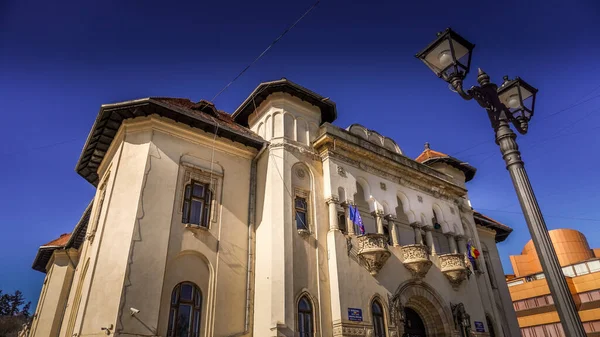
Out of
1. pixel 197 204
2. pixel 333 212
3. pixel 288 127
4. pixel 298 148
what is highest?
pixel 288 127

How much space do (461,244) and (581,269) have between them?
3197 cm

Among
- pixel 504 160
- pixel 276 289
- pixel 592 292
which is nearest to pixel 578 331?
pixel 504 160

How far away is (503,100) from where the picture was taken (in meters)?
6.73

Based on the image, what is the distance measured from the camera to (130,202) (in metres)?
13.4

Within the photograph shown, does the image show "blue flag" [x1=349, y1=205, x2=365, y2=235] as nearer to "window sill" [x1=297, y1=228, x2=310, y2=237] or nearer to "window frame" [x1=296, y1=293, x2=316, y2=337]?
"window sill" [x1=297, y1=228, x2=310, y2=237]

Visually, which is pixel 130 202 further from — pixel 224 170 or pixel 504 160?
pixel 504 160

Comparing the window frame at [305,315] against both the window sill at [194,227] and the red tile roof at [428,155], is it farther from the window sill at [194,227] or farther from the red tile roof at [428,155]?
the red tile roof at [428,155]

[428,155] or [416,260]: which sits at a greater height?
[428,155]

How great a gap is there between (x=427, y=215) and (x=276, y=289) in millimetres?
9591

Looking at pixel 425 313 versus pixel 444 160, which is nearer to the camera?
pixel 425 313

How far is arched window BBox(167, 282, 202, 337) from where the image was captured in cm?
1253

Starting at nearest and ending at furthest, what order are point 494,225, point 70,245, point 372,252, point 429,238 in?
1. point 372,252
2. point 429,238
3. point 70,245
4. point 494,225

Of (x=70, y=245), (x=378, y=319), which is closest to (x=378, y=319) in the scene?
(x=378, y=319)

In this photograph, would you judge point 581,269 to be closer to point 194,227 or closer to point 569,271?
point 569,271
